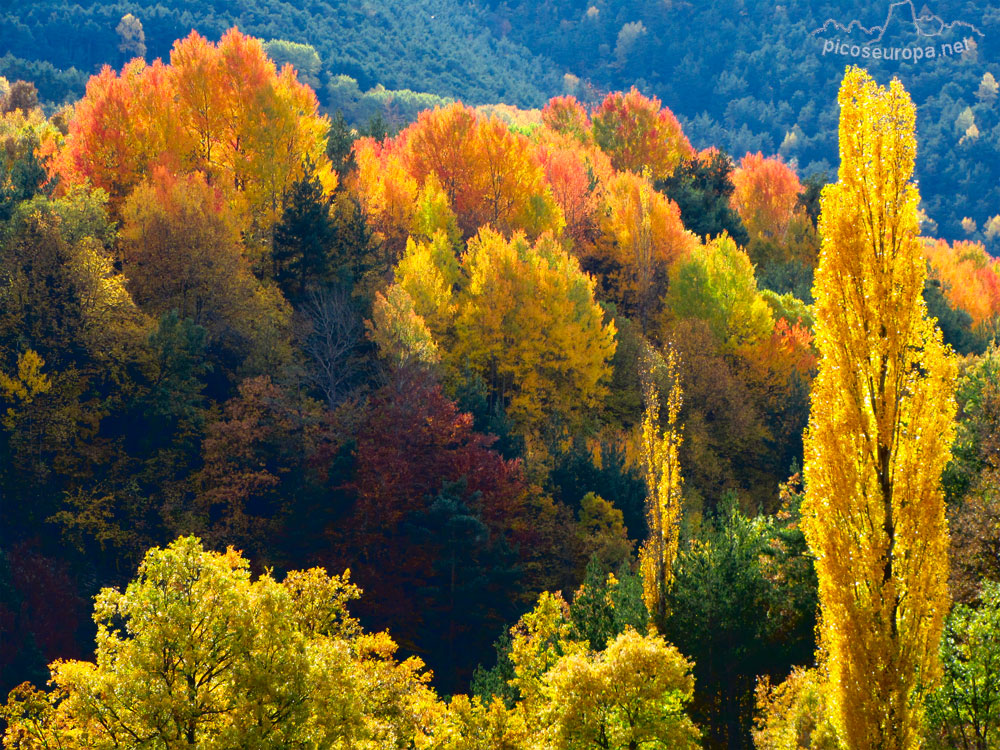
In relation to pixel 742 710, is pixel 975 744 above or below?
below

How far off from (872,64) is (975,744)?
7108 inches

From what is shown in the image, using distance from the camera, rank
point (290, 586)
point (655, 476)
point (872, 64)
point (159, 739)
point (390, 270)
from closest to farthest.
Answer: point (159, 739), point (290, 586), point (655, 476), point (390, 270), point (872, 64)

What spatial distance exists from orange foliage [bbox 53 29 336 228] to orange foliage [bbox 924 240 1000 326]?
53.9 metres

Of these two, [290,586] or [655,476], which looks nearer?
[290,586]

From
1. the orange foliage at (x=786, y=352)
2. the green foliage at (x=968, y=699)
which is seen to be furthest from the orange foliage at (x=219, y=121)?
the green foliage at (x=968, y=699)

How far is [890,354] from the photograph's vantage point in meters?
13.8

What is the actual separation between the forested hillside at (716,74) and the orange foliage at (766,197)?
1377 cm

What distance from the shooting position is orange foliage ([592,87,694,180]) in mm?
95000

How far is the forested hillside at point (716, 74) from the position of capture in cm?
12825

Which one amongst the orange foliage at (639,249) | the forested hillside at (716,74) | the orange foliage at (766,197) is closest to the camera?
the orange foliage at (639,249)

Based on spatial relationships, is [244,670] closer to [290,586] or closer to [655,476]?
[290,586]

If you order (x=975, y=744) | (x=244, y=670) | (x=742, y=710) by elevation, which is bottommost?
(x=975, y=744)

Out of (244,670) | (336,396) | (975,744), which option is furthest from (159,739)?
(336,396)

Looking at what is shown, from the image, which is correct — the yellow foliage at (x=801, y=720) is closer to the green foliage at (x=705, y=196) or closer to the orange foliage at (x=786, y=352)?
the orange foliage at (x=786, y=352)
